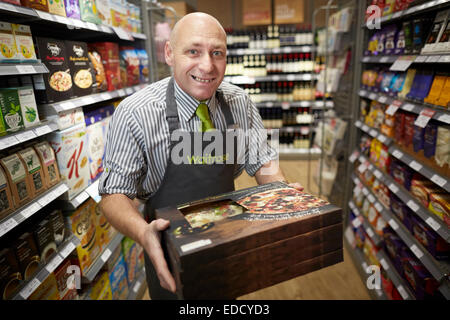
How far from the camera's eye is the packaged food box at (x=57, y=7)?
164cm

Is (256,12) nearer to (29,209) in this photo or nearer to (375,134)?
(375,134)

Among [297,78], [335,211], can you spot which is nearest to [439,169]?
[335,211]

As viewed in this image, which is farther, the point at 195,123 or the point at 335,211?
the point at 195,123

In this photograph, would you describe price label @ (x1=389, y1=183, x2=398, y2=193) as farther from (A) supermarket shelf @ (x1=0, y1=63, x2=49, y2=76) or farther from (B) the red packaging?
(A) supermarket shelf @ (x1=0, y1=63, x2=49, y2=76)

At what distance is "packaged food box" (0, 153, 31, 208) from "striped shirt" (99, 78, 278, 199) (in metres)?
0.50

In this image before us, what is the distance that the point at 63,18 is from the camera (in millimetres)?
1702

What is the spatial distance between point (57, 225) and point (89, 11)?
1317 mm

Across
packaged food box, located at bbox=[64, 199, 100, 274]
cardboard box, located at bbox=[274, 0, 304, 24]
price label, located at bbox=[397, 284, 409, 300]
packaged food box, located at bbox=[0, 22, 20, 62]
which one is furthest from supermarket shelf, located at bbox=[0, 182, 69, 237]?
cardboard box, located at bbox=[274, 0, 304, 24]

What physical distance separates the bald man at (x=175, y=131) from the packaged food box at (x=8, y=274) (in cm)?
55

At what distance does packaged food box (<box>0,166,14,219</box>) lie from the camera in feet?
4.55

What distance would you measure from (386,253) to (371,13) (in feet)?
6.71

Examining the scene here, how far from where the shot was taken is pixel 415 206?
6.75ft

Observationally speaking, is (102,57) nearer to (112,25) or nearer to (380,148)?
(112,25)

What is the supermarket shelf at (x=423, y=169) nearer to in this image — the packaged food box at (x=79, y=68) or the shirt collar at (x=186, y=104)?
the shirt collar at (x=186, y=104)
